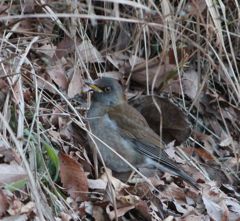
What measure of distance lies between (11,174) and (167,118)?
6.26ft

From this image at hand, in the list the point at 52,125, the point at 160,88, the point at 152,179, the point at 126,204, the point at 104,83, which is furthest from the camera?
the point at 160,88

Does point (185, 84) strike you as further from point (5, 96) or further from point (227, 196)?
point (5, 96)

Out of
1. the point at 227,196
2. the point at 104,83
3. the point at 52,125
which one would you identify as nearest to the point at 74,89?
the point at 104,83

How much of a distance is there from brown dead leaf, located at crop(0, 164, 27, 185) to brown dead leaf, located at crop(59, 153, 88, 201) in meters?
0.48

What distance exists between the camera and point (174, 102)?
591cm

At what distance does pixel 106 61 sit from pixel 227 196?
1531mm

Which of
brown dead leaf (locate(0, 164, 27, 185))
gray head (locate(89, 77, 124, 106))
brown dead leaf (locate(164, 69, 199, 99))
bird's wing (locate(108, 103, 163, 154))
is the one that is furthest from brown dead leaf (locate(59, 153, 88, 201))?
brown dead leaf (locate(164, 69, 199, 99))

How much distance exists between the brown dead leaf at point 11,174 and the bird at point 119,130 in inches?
54.7

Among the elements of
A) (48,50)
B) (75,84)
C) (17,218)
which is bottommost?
(17,218)

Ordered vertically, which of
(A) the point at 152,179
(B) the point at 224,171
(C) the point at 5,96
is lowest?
(B) the point at 224,171

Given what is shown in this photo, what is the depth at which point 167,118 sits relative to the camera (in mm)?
5445

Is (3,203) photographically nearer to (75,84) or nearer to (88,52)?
(75,84)

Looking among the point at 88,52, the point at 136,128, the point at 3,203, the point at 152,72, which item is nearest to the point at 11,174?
the point at 3,203

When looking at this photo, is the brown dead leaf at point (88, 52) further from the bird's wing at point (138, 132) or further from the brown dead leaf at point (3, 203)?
the brown dead leaf at point (3, 203)
